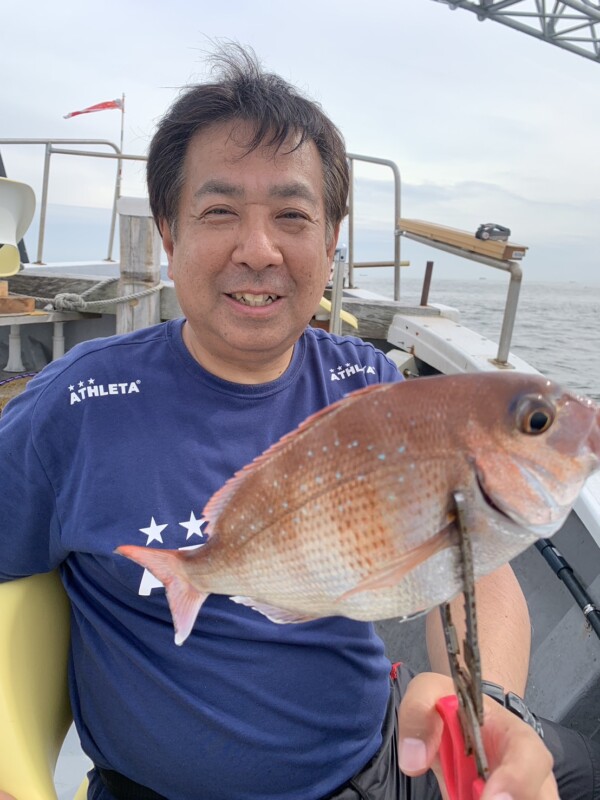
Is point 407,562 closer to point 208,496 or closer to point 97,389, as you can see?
point 208,496

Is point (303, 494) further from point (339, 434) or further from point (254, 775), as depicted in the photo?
point (254, 775)

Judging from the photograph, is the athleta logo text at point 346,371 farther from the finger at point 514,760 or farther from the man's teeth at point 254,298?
the finger at point 514,760

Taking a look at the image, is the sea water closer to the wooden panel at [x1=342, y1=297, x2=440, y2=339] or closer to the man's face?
the wooden panel at [x1=342, y1=297, x2=440, y2=339]

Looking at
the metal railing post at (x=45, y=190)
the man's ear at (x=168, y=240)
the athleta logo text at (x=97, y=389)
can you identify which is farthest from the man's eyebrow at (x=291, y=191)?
the metal railing post at (x=45, y=190)

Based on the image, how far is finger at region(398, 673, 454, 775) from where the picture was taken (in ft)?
2.80

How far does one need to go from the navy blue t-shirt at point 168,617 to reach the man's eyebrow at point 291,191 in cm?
46

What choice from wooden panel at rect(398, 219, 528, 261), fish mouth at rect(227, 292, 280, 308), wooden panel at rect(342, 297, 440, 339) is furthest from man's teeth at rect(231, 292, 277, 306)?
wooden panel at rect(342, 297, 440, 339)

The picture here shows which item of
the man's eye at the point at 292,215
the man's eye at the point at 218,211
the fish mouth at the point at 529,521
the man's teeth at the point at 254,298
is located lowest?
the fish mouth at the point at 529,521

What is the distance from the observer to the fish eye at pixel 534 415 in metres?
0.78

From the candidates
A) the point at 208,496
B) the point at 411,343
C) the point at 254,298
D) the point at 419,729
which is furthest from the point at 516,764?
the point at 411,343

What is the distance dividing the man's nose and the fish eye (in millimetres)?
726

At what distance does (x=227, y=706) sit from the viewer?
1.35 metres

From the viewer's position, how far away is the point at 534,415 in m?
0.78

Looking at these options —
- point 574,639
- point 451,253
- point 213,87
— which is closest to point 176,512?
point 213,87
